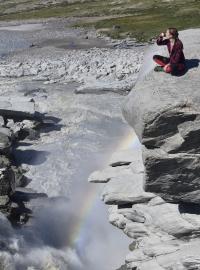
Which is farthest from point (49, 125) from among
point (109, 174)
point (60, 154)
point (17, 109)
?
point (109, 174)

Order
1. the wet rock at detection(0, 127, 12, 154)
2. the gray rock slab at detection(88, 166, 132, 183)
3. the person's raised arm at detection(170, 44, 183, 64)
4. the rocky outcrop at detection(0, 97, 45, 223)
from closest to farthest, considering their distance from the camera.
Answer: the person's raised arm at detection(170, 44, 183, 64) < the gray rock slab at detection(88, 166, 132, 183) < the rocky outcrop at detection(0, 97, 45, 223) < the wet rock at detection(0, 127, 12, 154)

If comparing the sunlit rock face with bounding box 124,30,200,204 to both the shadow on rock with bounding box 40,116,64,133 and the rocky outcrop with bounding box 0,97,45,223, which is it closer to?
the rocky outcrop with bounding box 0,97,45,223

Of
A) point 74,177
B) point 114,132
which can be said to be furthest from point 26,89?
point 74,177

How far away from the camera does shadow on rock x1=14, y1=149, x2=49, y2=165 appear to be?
29344mm

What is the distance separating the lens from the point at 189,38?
62.9 ft

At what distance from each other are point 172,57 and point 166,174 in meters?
3.80

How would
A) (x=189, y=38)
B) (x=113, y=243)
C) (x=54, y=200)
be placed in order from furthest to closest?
(x=54, y=200), (x=113, y=243), (x=189, y=38)

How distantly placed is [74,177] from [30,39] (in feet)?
217

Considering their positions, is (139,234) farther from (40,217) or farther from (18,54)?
(18,54)

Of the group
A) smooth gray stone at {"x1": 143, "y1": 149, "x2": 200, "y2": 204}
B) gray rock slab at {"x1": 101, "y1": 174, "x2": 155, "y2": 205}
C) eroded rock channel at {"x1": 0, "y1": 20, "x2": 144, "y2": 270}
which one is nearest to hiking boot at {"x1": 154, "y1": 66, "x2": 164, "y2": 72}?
smooth gray stone at {"x1": 143, "y1": 149, "x2": 200, "y2": 204}

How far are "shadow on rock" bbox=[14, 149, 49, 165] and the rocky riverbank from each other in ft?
33.9

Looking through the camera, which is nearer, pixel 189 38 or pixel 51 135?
pixel 189 38

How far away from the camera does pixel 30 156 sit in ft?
98.5

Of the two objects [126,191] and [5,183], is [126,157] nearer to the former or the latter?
[126,191]
